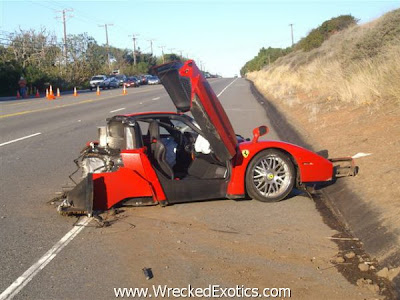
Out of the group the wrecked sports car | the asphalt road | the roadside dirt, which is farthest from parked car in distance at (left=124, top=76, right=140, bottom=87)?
the roadside dirt

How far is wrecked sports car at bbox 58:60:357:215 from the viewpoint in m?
6.83

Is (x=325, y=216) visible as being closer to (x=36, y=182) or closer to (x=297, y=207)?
(x=297, y=207)

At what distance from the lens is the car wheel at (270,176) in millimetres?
7387

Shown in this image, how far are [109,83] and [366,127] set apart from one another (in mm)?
56282

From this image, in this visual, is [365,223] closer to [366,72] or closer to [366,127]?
[366,127]

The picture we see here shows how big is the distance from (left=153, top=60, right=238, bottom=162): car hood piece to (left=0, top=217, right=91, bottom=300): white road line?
1.80 metres

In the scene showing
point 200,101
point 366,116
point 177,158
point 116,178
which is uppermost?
point 200,101

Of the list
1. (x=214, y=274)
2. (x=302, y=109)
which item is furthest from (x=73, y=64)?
(x=214, y=274)

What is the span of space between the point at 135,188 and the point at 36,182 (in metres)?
2.86

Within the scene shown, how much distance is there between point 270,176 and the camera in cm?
743

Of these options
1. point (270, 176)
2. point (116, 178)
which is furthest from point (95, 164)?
point (270, 176)

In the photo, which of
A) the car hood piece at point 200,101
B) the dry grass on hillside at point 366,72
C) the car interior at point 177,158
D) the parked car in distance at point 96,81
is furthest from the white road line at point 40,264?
the parked car in distance at point 96,81

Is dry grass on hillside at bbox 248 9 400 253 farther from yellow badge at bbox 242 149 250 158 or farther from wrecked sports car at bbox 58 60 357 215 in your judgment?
yellow badge at bbox 242 149 250 158

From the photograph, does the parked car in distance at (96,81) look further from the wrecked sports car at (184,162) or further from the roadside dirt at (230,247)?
the roadside dirt at (230,247)
